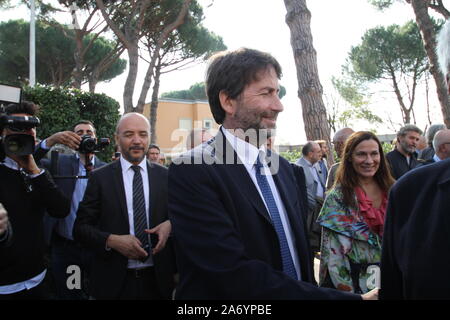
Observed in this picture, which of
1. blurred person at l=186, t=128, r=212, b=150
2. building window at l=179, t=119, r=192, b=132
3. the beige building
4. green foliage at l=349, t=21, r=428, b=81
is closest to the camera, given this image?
blurred person at l=186, t=128, r=212, b=150

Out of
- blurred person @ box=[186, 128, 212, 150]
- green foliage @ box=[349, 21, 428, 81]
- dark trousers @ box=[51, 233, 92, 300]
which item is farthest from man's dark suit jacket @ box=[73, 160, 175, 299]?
green foliage @ box=[349, 21, 428, 81]

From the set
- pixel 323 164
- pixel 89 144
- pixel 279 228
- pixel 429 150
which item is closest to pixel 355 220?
pixel 279 228

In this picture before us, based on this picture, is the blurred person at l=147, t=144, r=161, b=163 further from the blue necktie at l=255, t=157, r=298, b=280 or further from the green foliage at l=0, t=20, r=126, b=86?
the green foliage at l=0, t=20, r=126, b=86

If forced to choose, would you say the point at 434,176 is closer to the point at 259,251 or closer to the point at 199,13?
the point at 259,251

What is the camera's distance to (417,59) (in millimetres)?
25750

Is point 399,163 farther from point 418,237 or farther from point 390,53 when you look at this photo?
point 390,53

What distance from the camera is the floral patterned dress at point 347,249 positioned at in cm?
237

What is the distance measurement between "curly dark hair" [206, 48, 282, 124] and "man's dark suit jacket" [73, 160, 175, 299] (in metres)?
1.23

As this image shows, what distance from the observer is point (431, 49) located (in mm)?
6902

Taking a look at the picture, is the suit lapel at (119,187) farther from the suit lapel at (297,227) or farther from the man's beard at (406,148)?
the man's beard at (406,148)

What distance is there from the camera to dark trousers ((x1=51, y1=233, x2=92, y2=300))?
322 cm

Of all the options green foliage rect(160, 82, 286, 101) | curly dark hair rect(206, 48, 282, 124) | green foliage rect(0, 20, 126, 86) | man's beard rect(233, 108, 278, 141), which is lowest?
man's beard rect(233, 108, 278, 141)

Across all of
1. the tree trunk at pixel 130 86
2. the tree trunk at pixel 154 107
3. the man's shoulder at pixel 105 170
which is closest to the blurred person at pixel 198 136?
the man's shoulder at pixel 105 170
